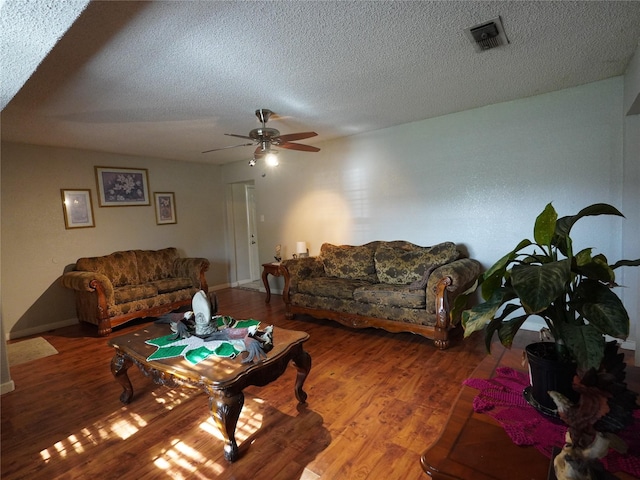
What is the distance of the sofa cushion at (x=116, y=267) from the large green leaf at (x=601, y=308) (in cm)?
493

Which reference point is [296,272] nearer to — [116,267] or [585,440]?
[116,267]

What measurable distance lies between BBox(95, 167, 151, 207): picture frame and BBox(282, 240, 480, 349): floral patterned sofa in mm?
2683

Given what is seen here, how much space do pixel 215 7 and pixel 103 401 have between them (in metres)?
2.69

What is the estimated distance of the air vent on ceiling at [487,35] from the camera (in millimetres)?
1937

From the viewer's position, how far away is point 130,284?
4547 millimetres

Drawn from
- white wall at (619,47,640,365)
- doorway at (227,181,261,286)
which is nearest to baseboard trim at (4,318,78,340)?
doorway at (227,181,261,286)

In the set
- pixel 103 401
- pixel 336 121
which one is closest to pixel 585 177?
pixel 336 121

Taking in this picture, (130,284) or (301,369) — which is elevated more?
(130,284)

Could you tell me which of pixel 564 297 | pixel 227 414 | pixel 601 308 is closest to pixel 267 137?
pixel 227 414

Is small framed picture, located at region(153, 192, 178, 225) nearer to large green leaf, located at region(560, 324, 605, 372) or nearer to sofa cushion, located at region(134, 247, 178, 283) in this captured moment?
sofa cushion, located at region(134, 247, 178, 283)

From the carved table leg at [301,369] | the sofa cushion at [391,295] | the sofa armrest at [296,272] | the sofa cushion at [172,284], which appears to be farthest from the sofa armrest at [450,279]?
the sofa cushion at [172,284]

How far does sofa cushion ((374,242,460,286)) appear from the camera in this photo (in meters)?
3.50

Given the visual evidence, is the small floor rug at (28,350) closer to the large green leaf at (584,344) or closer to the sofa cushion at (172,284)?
the sofa cushion at (172,284)

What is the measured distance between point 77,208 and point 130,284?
4.06 ft
